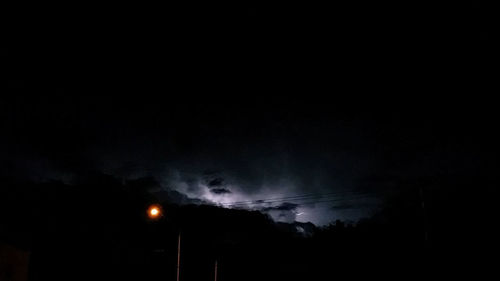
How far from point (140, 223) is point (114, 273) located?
41594 mm

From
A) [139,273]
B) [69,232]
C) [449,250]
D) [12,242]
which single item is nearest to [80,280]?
[139,273]

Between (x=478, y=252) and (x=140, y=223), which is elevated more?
(x=140, y=223)

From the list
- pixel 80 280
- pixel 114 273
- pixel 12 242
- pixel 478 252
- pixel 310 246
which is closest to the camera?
pixel 12 242

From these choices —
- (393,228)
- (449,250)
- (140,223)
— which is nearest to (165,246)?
(140,223)

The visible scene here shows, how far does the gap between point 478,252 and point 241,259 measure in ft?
151

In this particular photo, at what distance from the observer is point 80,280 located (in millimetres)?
56438

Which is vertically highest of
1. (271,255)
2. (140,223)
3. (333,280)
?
(140,223)

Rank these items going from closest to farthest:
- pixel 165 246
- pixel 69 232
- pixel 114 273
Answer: pixel 114 273, pixel 69 232, pixel 165 246

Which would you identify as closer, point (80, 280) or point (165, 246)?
point (80, 280)

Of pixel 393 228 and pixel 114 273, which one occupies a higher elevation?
pixel 393 228

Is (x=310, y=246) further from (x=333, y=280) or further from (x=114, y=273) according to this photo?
(x=114, y=273)

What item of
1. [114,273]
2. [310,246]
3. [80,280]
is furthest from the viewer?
[310,246]

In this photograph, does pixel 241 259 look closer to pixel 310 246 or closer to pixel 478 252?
pixel 310 246

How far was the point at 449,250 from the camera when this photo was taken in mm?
55031
